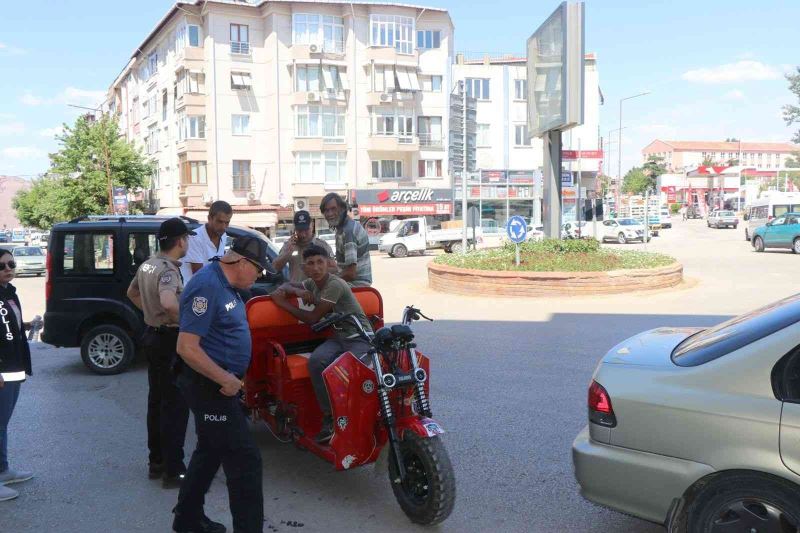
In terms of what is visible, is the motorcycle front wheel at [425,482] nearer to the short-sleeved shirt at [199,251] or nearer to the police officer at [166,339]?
the police officer at [166,339]

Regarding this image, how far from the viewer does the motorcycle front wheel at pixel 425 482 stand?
4.01 metres

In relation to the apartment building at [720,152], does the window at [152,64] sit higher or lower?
lower

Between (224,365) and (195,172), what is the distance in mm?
47686

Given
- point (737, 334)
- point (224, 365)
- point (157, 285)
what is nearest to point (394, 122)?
point (157, 285)

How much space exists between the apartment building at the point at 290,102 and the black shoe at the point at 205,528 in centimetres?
4388

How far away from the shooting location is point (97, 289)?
8617mm

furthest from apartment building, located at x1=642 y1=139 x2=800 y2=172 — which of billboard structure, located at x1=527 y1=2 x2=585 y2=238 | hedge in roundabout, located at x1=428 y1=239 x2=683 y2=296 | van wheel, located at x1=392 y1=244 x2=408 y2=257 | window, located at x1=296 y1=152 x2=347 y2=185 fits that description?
hedge in roundabout, located at x1=428 y1=239 x2=683 y2=296

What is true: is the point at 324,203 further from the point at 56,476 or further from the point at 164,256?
the point at 56,476

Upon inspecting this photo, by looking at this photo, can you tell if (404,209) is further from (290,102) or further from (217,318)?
(217,318)

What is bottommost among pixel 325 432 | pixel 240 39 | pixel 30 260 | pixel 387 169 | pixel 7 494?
pixel 7 494

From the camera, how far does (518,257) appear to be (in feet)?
54.4

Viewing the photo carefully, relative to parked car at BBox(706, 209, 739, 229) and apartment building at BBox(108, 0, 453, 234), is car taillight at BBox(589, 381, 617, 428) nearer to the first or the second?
apartment building at BBox(108, 0, 453, 234)

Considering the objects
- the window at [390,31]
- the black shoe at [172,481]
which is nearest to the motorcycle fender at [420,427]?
the black shoe at [172,481]

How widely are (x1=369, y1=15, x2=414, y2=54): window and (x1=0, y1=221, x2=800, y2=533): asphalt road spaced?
40692 mm
